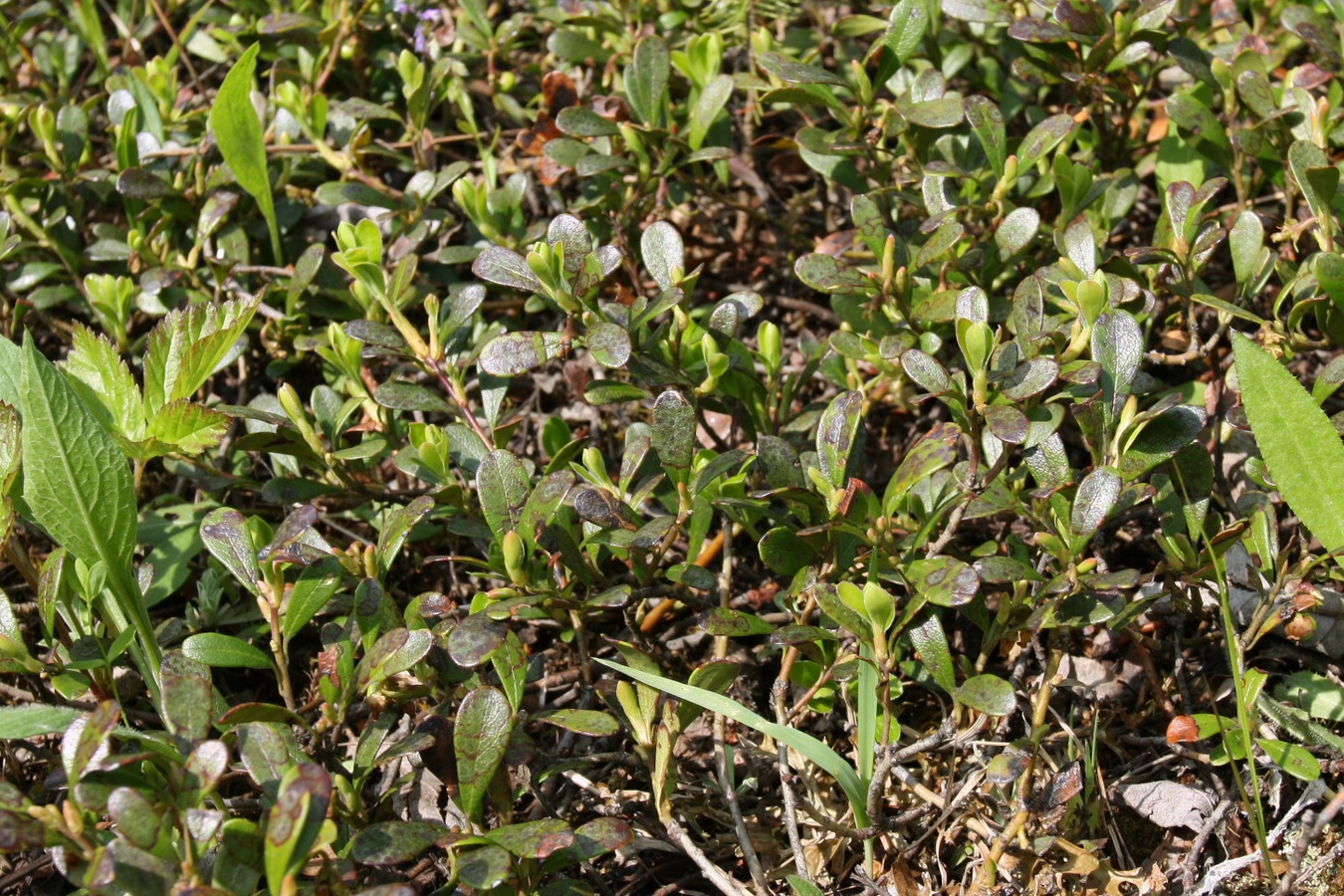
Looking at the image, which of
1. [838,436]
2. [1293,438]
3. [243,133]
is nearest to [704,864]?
[838,436]

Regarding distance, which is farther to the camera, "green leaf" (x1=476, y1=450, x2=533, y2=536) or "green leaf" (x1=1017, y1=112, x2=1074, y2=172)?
"green leaf" (x1=1017, y1=112, x2=1074, y2=172)

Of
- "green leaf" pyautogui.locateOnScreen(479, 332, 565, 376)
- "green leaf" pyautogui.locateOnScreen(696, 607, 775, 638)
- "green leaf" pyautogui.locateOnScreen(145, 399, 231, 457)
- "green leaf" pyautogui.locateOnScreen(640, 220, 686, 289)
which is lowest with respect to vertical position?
"green leaf" pyautogui.locateOnScreen(696, 607, 775, 638)

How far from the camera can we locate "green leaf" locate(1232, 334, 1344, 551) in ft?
5.78

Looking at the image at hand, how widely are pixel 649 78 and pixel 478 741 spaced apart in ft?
4.55

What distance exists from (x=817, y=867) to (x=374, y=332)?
114cm

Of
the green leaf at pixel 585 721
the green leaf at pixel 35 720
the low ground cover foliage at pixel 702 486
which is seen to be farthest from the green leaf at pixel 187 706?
the green leaf at pixel 585 721

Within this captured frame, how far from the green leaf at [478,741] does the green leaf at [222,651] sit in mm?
399

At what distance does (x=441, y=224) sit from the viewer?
2.53 m

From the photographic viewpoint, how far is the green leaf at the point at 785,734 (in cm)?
159

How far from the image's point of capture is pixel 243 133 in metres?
2.41

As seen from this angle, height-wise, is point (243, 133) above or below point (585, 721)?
above

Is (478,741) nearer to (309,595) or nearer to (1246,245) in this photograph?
(309,595)

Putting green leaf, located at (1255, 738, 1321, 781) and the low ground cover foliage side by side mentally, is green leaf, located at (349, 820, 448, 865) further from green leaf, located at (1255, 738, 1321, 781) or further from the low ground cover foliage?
green leaf, located at (1255, 738, 1321, 781)

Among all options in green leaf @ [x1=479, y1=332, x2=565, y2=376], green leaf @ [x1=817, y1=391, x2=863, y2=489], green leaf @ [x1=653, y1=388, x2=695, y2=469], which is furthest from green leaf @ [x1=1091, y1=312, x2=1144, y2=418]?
green leaf @ [x1=479, y1=332, x2=565, y2=376]
